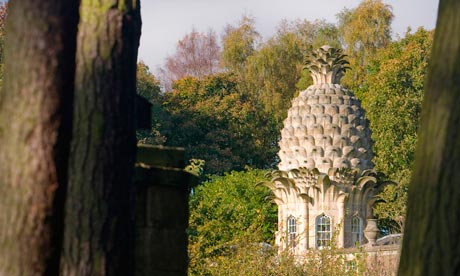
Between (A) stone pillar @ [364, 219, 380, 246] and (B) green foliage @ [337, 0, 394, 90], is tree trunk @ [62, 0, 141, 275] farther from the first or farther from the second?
(B) green foliage @ [337, 0, 394, 90]

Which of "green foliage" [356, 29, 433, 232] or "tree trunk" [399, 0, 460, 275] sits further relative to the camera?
"green foliage" [356, 29, 433, 232]

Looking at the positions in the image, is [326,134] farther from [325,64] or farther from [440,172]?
[440,172]

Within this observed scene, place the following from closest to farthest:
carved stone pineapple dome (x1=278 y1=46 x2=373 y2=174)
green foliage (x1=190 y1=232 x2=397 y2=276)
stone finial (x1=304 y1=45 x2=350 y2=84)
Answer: green foliage (x1=190 y1=232 x2=397 y2=276), carved stone pineapple dome (x1=278 y1=46 x2=373 y2=174), stone finial (x1=304 y1=45 x2=350 y2=84)

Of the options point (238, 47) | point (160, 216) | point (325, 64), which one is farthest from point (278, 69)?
point (160, 216)

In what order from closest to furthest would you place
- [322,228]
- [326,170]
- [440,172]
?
[440,172]
[326,170]
[322,228]

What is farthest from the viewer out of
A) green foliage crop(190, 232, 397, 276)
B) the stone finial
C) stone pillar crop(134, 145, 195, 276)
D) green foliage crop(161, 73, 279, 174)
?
green foliage crop(161, 73, 279, 174)

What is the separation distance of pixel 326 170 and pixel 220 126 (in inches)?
913

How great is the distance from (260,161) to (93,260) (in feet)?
173

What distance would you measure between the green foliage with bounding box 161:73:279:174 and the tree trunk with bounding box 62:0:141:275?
4963 centimetres

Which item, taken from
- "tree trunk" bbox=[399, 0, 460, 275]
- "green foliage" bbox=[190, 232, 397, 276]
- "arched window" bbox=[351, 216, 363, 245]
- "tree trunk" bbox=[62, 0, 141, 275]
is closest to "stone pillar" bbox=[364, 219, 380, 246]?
"arched window" bbox=[351, 216, 363, 245]

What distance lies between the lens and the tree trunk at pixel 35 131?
666cm

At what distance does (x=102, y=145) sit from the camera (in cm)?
→ 669

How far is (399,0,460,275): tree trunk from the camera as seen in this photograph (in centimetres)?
606

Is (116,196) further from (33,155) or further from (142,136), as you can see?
(142,136)
